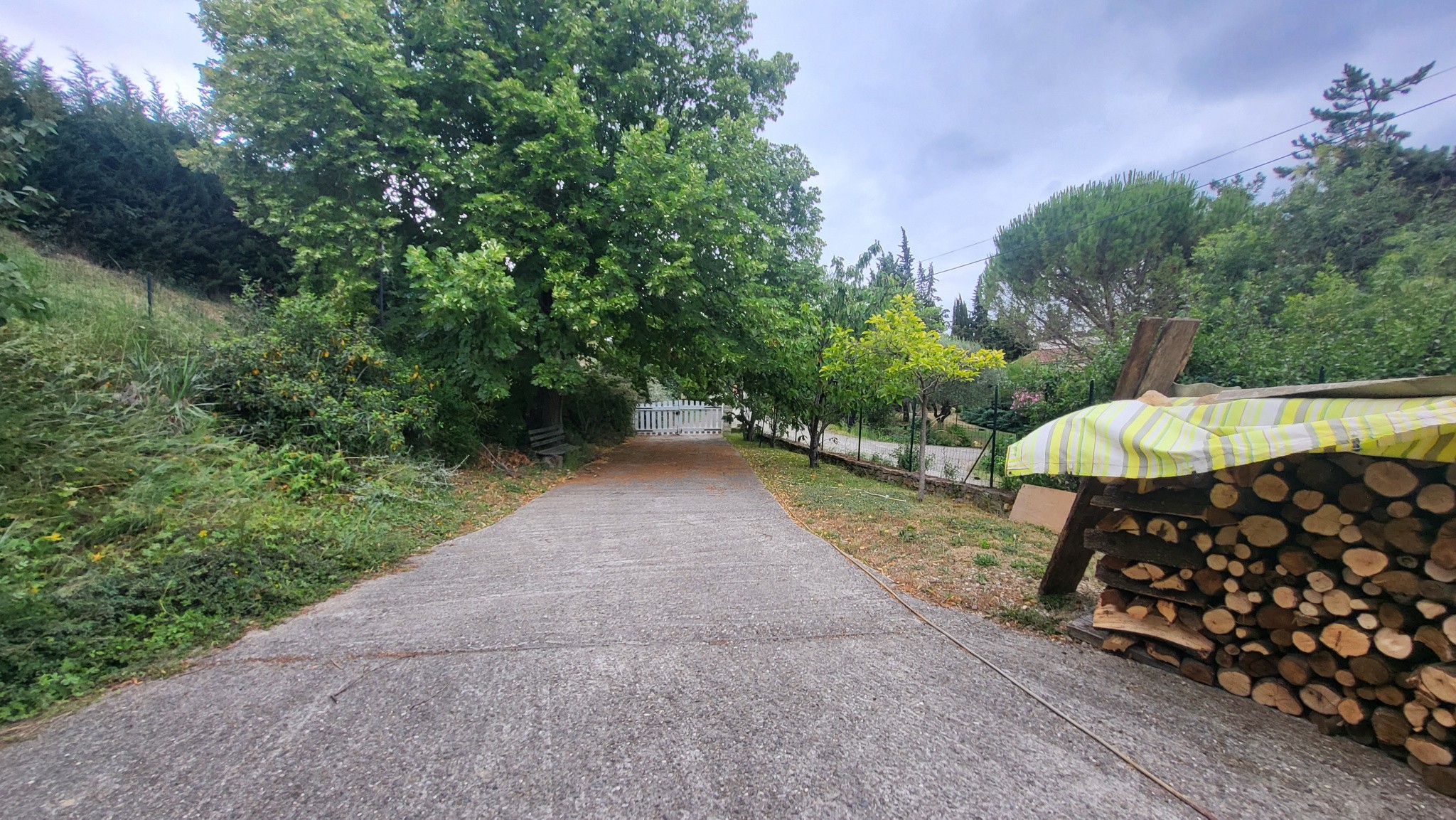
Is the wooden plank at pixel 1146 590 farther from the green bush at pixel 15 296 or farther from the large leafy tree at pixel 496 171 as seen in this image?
the green bush at pixel 15 296

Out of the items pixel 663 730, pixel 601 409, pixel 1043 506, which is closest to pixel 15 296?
pixel 663 730

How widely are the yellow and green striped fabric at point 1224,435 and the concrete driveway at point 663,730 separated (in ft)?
3.52

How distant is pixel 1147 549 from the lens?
8.87ft

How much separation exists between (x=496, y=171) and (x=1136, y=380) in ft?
26.5

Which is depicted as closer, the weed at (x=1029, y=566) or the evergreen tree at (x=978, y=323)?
the weed at (x=1029, y=566)

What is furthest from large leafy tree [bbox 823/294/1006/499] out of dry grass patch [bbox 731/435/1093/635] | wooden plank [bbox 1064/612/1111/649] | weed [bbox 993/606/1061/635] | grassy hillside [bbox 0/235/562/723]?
grassy hillside [bbox 0/235/562/723]

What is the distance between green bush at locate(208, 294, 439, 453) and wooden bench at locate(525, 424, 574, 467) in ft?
8.83

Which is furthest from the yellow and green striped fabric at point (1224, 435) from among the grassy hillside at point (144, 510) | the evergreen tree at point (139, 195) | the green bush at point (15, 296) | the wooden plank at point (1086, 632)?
the evergreen tree at point (139, 195)

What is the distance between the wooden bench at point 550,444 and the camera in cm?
951

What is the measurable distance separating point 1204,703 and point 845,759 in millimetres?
1719

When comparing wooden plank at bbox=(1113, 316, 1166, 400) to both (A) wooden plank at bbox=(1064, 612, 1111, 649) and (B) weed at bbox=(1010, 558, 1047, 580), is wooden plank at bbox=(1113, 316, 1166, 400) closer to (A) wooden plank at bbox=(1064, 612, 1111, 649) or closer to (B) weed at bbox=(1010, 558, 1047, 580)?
(A) wooden plank at bbox=(1064, 612, 1111, 649)

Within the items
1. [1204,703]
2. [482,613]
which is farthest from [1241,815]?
[482,613]

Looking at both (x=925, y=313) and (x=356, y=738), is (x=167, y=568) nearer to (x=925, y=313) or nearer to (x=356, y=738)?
(x=356, y=738)

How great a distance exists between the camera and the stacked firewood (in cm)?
188
